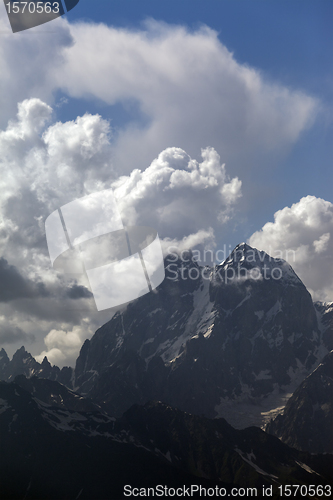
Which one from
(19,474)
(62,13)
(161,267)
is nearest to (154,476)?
(19,474)

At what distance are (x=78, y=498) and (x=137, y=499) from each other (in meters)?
27.0

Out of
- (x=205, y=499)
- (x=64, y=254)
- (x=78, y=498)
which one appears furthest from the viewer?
(x=205, y=499)

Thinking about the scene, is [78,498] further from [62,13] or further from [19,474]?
[62,13]

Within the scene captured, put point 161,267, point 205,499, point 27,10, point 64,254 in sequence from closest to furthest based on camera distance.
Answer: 1. point 27,10
2. point 64,254
3. point 161,267
4. point 205,499

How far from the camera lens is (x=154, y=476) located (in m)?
200

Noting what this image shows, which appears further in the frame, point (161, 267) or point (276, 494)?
point (276, 494)

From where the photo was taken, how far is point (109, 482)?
191m

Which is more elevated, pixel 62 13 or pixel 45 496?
pixel 62 13

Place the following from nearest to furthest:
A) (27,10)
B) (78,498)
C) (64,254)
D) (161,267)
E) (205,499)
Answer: (27,10) → (64,254) → (161,267) → (78,498) → (205,499)

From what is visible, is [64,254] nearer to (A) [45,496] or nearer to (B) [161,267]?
(B) [161,267]

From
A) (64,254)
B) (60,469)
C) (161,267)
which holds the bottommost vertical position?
(60,469)

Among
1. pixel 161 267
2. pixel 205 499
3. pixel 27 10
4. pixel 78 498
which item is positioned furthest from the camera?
pixel 205 499

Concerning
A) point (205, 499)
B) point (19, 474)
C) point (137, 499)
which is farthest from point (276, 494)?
point (19, 474)

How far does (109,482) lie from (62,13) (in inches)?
7888
